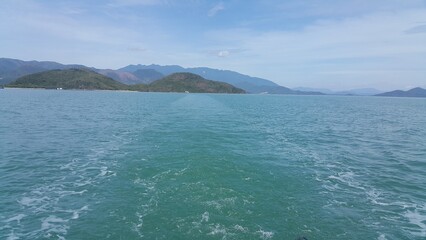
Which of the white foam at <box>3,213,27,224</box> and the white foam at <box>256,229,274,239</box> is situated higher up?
the white foam at <box>256,229,274,239</box>

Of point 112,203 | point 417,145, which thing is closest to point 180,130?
point 112,203

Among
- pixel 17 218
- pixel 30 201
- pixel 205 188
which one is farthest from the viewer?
pixel 205 188

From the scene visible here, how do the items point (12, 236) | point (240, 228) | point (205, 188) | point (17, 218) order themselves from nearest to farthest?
point (12, 236) < point (240, 228) < point (17, 218) < point (205, 188)

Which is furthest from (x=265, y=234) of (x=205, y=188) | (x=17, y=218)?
(x=17, y=218)

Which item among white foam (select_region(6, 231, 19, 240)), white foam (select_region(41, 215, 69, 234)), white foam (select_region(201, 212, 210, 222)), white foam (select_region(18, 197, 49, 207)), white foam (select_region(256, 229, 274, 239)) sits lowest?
white foam (select_region(6, 231, 19, 240))

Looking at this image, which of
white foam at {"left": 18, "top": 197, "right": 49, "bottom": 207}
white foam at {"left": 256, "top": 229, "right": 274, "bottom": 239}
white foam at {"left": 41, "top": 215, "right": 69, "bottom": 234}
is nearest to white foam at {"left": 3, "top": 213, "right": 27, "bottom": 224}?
→ white foam at {"left": 41, "top": 215, "right": 69, "bottom": 234}

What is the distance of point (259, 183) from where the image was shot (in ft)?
115

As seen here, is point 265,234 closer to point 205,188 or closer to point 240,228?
point 240,228

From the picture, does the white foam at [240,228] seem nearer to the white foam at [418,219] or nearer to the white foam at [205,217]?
the white foam at [205,217]

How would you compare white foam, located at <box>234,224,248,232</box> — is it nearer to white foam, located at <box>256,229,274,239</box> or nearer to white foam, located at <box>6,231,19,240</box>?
white foam, located at <box>256,229,274,239</box>

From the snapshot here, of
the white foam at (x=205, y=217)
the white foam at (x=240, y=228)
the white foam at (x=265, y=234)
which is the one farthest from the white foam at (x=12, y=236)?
the white foam at (x=265, y=234)

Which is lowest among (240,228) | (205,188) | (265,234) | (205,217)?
(265,234)

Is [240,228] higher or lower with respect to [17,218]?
higher

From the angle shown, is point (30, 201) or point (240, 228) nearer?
point (240, 228)
